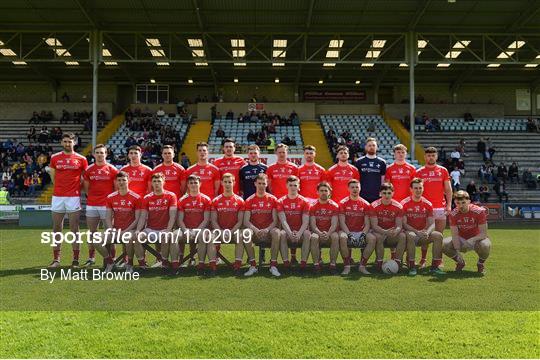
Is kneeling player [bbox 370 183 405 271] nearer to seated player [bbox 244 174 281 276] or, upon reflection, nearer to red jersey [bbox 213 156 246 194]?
seated player [bbox 244 174 281 276]

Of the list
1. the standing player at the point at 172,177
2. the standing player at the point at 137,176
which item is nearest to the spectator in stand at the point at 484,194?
the standing player at the point at 172,177

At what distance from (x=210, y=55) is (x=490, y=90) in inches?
769

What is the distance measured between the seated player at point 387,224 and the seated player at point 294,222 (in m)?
1.10

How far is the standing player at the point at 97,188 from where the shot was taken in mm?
8391

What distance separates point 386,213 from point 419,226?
623mm

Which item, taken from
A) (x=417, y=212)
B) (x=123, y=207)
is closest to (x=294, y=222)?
(x=417, y=212)

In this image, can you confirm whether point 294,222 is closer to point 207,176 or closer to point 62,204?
point 207,176

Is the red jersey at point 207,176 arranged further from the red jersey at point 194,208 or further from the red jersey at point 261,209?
the red jersey at point 261,209

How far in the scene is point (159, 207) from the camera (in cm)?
801

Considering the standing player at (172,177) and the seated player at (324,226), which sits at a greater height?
the standing player at (172,177)

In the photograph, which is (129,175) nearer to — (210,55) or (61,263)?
(61,263)

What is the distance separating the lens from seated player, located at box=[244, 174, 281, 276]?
779cm

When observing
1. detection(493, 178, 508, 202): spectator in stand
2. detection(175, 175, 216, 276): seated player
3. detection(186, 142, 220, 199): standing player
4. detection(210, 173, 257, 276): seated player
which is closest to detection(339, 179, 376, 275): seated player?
detection(210, 173, 257, 276): seated player

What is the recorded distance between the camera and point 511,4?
2142cm
